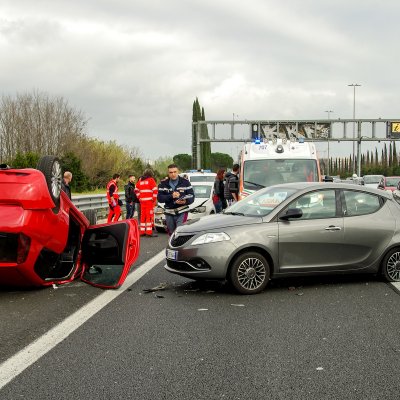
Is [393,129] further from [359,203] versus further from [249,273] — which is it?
[249,273]

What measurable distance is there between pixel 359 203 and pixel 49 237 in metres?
4.21

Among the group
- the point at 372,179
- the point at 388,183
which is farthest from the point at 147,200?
the point at 372,179

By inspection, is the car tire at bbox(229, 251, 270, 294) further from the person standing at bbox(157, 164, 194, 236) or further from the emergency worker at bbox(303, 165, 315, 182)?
the emergency worker at bbox(303, 165, 315, 182)

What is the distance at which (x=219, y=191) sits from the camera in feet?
58.4

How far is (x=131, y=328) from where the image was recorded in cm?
610

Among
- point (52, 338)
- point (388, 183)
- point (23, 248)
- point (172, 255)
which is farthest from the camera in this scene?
point (388, 183)

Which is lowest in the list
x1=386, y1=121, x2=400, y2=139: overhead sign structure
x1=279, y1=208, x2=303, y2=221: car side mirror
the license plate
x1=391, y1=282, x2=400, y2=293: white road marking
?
x1=391, y1=282, x2=400, y2=293: white road marking

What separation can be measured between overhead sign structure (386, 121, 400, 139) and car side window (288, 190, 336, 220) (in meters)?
46.8

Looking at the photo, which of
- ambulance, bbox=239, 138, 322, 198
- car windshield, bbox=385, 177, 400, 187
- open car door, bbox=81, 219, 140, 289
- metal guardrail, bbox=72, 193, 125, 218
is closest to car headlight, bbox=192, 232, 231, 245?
open car door, bbox=81, 219, 140, 289

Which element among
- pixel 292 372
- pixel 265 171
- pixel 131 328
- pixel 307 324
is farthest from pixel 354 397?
pixel 265 171

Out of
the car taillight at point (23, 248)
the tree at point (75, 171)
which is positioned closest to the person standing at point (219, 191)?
the car taillight at point (23, 248)

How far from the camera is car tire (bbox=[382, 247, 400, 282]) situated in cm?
866

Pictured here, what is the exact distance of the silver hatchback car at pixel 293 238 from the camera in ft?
25.7

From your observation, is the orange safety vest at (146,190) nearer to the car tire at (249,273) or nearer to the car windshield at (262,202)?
the car windshield at (262,202)
